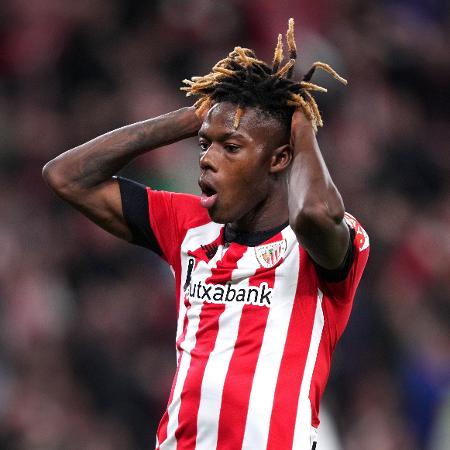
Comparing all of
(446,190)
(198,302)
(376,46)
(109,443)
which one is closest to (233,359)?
(198,302)

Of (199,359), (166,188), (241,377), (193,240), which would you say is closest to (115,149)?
(193,240)

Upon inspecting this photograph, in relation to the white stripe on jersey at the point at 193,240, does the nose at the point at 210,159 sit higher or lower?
higher

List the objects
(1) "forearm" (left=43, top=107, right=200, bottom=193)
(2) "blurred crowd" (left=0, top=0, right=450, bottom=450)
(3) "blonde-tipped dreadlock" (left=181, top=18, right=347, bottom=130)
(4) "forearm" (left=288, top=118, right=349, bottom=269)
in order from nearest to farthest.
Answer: (4) "forearm" (left=288, top=118, right=349, bottom=269) → (3) "blonde-tipped dreadlock" (left=181, top=18, right=347, bottom=130) → (1) "forearm" (left=43, top=107, right=200, bottom=193) → (2) "blurred crowd" (left=0, top=0, right=450, bottom=450)

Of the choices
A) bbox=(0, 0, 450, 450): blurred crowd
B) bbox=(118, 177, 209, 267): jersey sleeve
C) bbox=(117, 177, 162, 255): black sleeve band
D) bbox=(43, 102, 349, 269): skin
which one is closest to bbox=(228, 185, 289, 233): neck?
bbox=(43, 102, 349, 269): skin

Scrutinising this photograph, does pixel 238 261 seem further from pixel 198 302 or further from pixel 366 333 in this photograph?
pixel 366 333

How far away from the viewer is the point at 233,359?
3.66 metres

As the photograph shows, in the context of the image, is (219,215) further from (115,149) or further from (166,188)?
(166,188)

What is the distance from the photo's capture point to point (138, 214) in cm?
403

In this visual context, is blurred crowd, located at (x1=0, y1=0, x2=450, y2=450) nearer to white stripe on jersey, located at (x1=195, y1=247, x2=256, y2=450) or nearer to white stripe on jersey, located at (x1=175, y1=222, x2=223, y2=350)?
white stripe on jersey, located at (x1=175, y1=222, x2=223, y2=350)

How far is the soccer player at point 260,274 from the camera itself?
142 inches

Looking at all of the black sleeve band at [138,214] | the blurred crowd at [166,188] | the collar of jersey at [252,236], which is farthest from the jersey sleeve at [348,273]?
the blurred crowd at [166,188]

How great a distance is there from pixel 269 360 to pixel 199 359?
233mm

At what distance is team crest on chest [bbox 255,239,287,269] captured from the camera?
147 inches

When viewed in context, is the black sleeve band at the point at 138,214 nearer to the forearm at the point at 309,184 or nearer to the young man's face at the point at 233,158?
the young man's face at the point at 233,158
